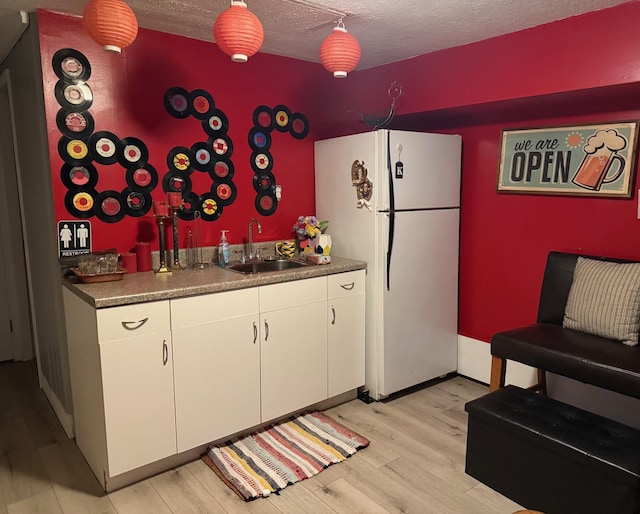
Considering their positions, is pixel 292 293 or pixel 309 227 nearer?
pixel 292 293

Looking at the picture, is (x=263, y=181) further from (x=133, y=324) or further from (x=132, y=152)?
(x=133, y=324)

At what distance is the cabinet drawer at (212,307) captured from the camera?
2.37m

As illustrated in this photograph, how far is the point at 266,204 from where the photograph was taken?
3350 millimetres

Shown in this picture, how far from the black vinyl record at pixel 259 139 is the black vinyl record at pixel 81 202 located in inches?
41.1

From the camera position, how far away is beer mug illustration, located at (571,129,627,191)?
8.66 ft

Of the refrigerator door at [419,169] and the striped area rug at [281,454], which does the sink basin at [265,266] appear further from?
the striped area rug at [281,454]

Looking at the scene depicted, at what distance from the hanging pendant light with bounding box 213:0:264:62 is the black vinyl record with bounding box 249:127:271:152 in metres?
1.27

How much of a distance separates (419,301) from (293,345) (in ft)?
3.13

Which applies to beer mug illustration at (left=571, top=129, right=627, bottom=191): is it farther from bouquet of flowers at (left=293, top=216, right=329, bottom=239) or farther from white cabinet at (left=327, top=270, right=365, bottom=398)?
bouquet of flowers at (left=293, top=216, right=329, bottom=239)

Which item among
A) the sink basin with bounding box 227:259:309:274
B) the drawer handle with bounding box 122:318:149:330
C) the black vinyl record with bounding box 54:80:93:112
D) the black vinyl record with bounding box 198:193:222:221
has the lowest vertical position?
the drawer handle with bounding box 122:318:149:330

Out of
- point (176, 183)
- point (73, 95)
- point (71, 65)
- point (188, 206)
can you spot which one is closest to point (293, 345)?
point (188, 206)

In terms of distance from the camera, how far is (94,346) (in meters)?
2.21

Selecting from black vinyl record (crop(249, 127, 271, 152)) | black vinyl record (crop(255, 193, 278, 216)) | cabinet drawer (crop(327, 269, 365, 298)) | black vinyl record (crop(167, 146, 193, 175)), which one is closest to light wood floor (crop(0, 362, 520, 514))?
cabinet drawer (crop(327, 269, 365, 298))

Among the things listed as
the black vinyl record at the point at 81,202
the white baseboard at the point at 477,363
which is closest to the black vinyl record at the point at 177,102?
the black vinyl record at the point at 81,202
